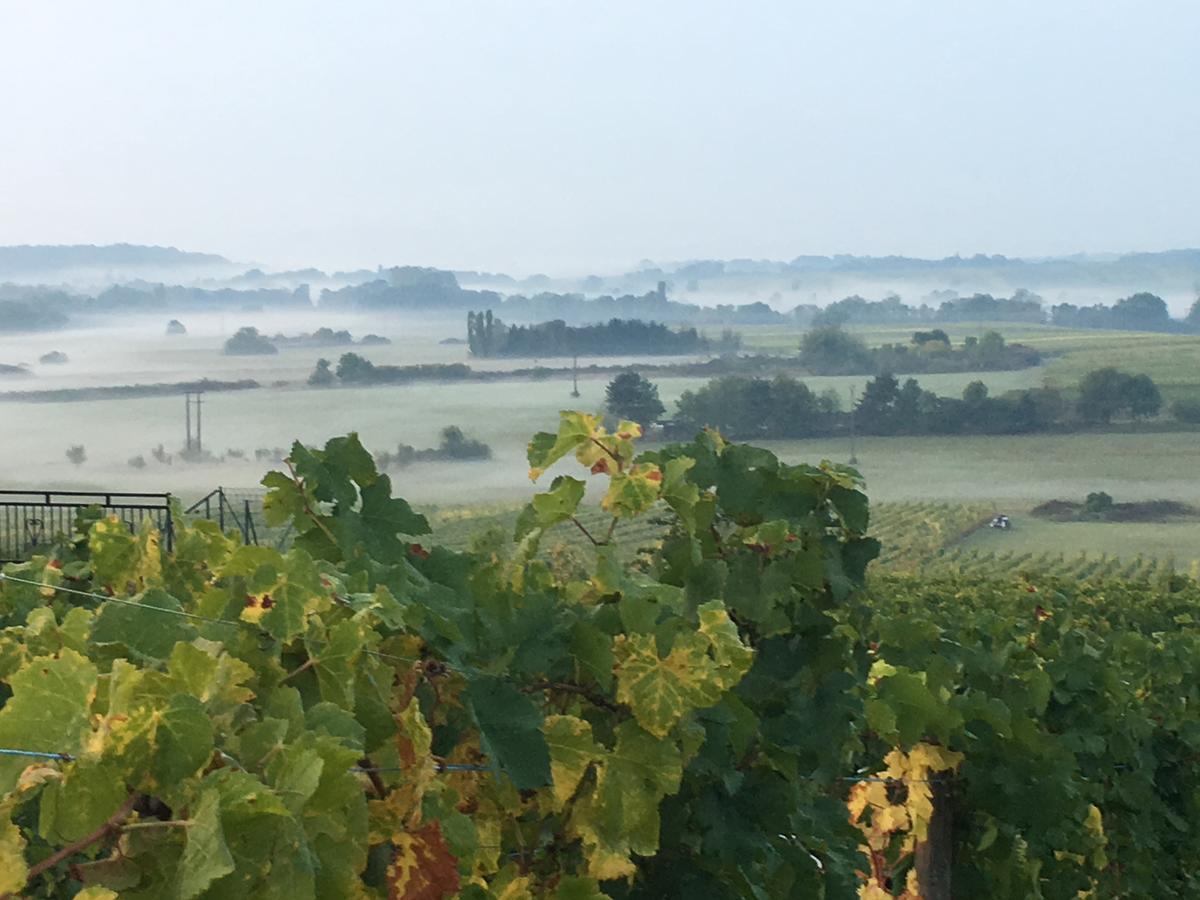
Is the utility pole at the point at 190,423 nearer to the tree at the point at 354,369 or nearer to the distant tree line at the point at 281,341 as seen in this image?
the distant tree line at the point at 281,341

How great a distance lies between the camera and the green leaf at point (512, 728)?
1710 millimetres

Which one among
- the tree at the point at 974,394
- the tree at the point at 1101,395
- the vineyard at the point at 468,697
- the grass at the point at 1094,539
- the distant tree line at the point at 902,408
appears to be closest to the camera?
the vineyard at the point at 468,697

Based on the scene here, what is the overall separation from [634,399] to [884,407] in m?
7.31

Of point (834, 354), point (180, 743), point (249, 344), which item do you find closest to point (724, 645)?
point (180, 743)

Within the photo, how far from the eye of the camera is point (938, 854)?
3.84 meters

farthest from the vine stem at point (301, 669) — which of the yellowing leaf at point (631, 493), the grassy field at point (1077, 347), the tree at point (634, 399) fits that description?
the grassy field at point (1077, 347)

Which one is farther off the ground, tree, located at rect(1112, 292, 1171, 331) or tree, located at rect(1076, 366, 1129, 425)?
tree, located at rect(1112, 292, 1171, 331)

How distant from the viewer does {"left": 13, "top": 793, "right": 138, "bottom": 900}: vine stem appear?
1074mm

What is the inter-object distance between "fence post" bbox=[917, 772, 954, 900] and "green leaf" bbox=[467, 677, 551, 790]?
7.59 ft

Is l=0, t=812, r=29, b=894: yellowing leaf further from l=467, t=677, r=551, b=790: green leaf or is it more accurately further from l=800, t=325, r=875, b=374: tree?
l=800, t=325, r=875, b=374: tree

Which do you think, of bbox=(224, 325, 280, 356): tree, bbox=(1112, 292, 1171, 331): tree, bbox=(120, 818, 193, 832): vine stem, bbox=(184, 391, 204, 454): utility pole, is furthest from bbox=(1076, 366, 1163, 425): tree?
bbox=(120, 818, 193, 832): vine stem

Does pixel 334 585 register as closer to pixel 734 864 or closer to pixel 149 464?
pixel 734 864

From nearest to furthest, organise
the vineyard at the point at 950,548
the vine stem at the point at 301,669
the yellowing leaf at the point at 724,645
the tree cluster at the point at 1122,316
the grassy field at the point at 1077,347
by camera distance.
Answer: the vine stem at the point at 301,669 < the yellowing leaf at the point at 724,645 < the vineyard at the point at 950,548 < the grassy field at the point at 1077,347 < the tree cluster at the point at 1122,316

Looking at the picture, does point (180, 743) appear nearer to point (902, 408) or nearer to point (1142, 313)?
point (902, 408)
